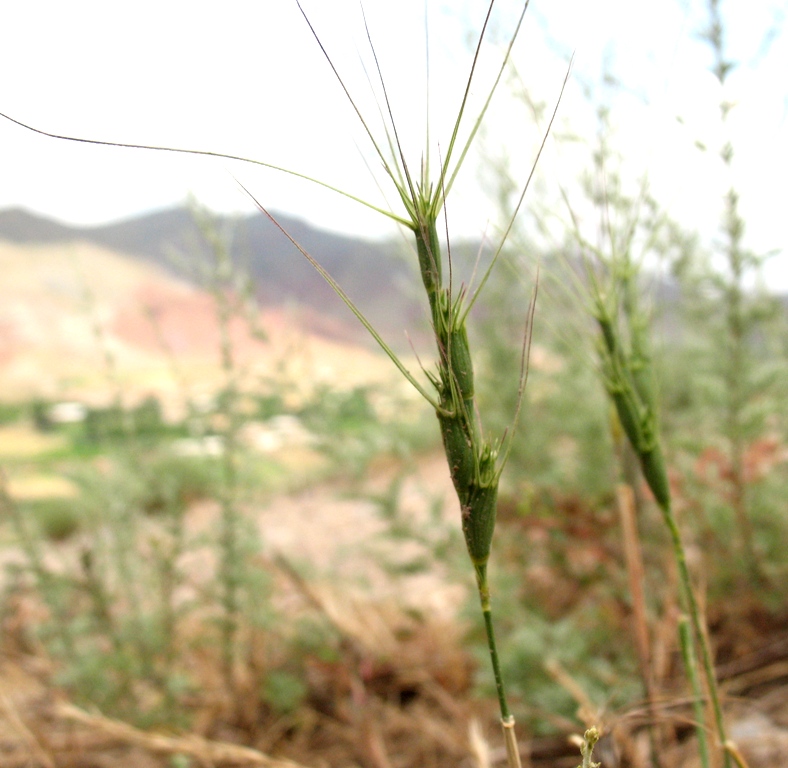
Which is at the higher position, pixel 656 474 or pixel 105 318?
pixel 105 318

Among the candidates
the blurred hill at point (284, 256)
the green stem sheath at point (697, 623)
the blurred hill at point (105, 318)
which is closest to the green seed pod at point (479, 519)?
the green stem sheath at point (697, 623)

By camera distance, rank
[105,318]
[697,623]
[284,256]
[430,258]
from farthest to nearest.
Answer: [284,256] < [105,318] < [697,623] < [430,258]

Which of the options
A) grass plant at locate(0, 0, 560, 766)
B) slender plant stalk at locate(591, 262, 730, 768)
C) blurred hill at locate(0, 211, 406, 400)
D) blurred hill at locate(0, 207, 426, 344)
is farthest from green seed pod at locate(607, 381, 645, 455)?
blurred hill at locate(0, 211, 406, 400)

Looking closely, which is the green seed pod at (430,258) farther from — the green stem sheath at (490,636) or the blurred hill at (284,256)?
the blurred hill at (284,256)

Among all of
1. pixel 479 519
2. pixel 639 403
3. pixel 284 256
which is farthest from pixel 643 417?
pixel 284 256

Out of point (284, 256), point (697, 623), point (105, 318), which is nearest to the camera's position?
point (697, 623)

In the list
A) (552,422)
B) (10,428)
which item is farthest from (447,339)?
(10,428)

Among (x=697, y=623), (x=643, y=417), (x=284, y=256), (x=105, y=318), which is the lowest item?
(x=697, y=623)

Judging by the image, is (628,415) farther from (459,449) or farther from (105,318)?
(105,318)
